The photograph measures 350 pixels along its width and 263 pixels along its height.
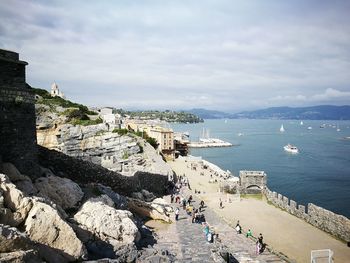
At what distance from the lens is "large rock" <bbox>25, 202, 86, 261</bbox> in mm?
9672

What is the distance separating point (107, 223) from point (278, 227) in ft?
47.3

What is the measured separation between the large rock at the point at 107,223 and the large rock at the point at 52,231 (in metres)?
1.91

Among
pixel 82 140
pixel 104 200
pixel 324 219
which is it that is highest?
pixel 82 140

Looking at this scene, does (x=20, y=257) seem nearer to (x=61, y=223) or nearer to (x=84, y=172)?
(x=61, y=223)

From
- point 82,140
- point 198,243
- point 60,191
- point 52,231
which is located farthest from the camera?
point 82,140

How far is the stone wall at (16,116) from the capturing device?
12.0m

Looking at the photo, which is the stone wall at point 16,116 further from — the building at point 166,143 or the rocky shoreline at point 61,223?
the building at point 166,143

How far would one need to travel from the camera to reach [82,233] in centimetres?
1167

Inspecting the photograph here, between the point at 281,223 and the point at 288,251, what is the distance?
559cm

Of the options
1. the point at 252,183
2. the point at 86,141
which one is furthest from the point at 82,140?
the point at 252,183

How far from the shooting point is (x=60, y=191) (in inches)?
523

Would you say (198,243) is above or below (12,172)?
below

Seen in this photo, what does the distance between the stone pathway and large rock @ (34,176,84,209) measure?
3.86 m

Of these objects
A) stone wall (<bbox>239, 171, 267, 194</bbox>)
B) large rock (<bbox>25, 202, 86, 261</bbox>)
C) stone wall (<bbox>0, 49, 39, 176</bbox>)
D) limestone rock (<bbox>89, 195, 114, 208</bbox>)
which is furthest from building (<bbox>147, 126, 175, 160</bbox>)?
large rock (<bbox>25, 202, 86, 261</bbox>)
